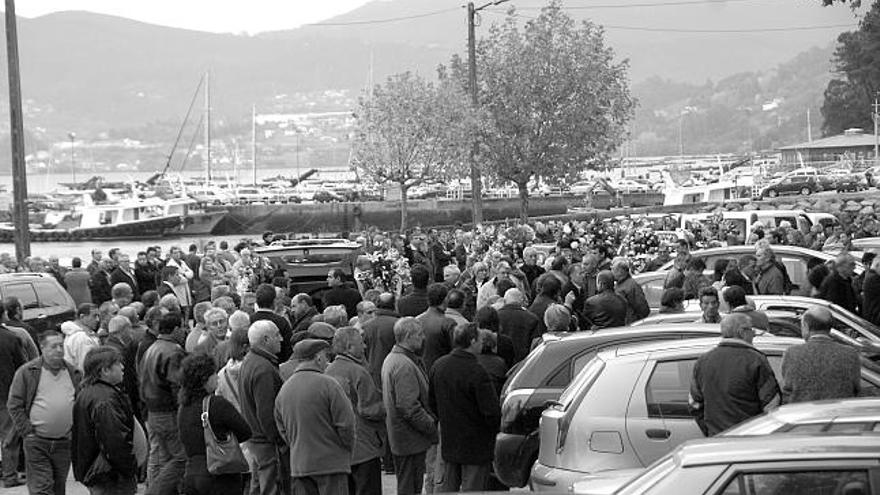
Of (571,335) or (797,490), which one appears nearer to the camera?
(797,490)

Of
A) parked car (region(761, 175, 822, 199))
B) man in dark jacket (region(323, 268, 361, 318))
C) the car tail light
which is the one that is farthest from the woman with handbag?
parked car (region(761, 175, 822, 199))

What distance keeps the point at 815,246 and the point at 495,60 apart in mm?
24504

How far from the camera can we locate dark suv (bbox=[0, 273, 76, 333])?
20.1 m

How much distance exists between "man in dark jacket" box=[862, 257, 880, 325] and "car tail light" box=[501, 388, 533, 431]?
7.58 m

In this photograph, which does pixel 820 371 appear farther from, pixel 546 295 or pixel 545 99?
pixel 545 99

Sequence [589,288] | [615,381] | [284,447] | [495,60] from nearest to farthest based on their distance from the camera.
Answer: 1. [615,381]
2. [284,447]
3. [589,288]
4. [495,60]

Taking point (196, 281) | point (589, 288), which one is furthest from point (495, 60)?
point (589, 288)

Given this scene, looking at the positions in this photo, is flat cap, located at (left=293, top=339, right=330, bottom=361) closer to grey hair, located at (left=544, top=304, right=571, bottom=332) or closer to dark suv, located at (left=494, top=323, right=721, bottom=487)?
dark suv, located at (left=494, top=323, right=721, bottom=487)

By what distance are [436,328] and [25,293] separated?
338 inches

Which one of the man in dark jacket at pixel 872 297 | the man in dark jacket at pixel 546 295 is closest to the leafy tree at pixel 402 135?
the man in dark jacket at pixel 872 297

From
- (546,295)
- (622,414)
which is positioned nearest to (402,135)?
(546,295)

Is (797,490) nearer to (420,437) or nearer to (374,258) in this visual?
(420,437)

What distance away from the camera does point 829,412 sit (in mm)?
7238

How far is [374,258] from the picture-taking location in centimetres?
2505
